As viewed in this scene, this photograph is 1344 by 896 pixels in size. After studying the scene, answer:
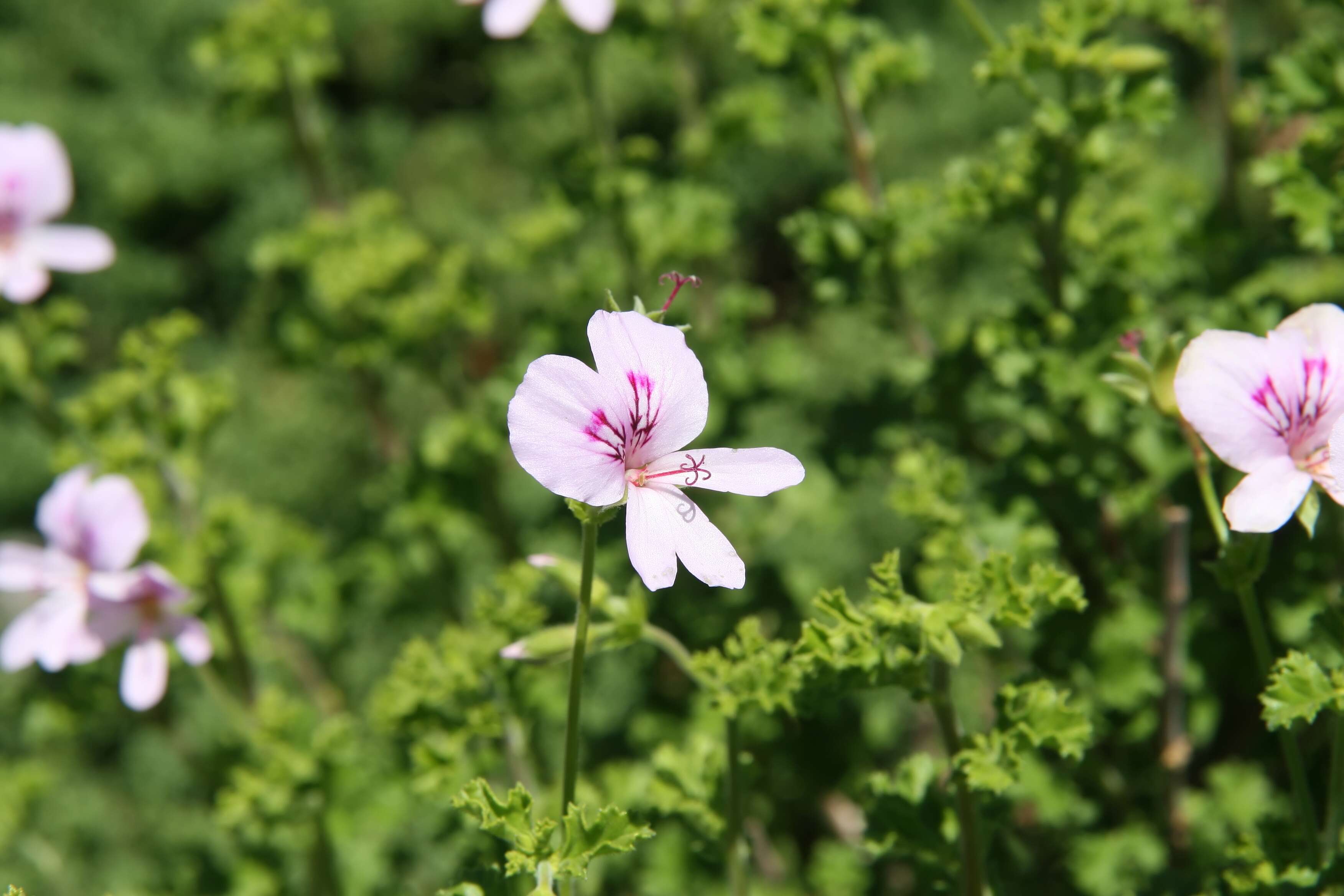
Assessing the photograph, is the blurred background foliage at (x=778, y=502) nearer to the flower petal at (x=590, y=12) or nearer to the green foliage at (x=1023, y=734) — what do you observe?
the green foliage at (x=1023, y=734)

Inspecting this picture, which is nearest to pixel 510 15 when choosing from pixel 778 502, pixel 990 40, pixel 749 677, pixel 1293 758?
pixel 990 40

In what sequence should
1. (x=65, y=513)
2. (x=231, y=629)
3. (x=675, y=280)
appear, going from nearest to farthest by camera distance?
(x=675, y=280), (x=65, y=513), (x=231, y=629)

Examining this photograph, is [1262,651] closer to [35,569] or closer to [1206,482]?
[1206,482]

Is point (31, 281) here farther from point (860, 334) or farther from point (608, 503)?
point (860, 334)

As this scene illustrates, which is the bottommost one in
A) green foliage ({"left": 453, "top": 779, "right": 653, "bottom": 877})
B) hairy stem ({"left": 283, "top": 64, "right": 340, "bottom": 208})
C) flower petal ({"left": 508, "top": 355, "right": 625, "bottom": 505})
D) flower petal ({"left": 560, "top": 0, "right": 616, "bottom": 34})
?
green foliage ({"left": 453, "top": 779, "right": 653, "bottom": 877})

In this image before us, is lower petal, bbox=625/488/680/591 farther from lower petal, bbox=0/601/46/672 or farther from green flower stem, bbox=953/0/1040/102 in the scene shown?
lower petal, bbox=0/601/46/672

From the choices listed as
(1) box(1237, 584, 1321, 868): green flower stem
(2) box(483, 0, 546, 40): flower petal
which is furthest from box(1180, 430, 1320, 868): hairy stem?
(2) box(483, 0, 546, 40): flower petal
